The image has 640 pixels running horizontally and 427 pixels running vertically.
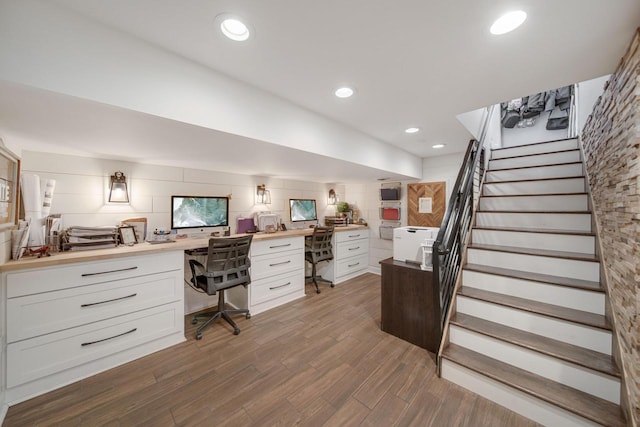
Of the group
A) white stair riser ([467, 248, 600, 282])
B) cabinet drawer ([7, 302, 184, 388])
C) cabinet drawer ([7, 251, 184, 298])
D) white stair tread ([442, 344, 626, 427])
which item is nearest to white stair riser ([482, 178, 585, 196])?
white stair riser ([467, 248, 600, 282])

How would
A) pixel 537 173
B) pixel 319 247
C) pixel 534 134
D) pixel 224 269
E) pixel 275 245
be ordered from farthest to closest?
pixel 534 134 < pixel 319 247 < pixel 275 245 < pixel 537 173 < pixel 224 269

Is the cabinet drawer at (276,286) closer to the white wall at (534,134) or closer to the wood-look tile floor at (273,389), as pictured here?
the wood-look tile floor at (273,389)

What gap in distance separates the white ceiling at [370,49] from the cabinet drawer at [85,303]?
46.1 inches

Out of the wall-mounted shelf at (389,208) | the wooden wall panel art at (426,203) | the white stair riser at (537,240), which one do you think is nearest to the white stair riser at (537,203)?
the white stair riser at (537,240)

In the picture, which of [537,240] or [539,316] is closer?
[539,316]

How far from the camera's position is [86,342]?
1795mm

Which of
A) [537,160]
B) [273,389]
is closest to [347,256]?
[273,389]

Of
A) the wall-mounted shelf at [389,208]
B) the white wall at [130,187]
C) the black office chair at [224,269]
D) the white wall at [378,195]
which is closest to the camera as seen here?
the white wall at [130,187]

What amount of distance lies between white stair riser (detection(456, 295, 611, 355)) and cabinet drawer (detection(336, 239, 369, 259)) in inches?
88.7

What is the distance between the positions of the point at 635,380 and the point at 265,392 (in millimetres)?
2087

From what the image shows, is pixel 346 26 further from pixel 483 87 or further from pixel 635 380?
pixel 635 380

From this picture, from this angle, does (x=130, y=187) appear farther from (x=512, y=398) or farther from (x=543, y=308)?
(x=543, y=308)

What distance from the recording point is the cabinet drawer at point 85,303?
5.17 feet

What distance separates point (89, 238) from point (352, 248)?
3548 millimetres
